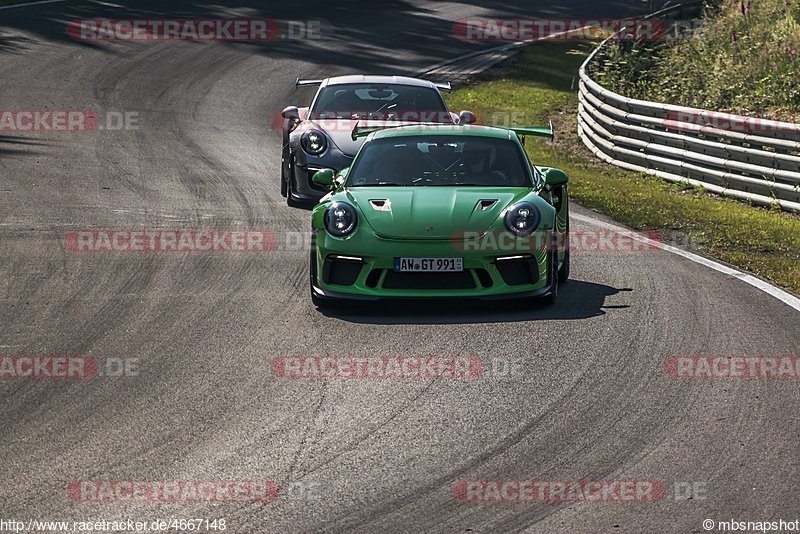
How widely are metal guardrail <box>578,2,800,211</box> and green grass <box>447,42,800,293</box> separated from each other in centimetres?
20

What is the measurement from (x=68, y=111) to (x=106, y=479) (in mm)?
17156

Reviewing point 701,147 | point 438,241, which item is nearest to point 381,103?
point 701,147

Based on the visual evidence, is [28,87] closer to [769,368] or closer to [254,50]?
[254,50]

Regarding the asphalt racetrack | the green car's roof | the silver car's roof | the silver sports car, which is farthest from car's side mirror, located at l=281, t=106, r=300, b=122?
the green car's roof

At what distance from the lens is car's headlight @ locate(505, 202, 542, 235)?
31.9 feet

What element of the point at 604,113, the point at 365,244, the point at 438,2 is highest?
the point at 365,244

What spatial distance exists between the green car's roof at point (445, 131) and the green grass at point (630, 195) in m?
2.62

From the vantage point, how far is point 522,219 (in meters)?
9.76

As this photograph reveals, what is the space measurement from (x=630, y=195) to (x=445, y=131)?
6.10m

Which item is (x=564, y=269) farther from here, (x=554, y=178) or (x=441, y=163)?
(x=441, y=163)

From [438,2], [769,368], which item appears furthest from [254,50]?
[769,368]

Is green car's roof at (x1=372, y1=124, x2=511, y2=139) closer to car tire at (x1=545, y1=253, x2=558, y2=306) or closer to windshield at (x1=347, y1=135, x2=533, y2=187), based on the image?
windshield at (x1=347, y1=135, x2=533, y2=187)

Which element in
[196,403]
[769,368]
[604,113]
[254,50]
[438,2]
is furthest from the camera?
[438,2]

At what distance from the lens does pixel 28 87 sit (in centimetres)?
2386
